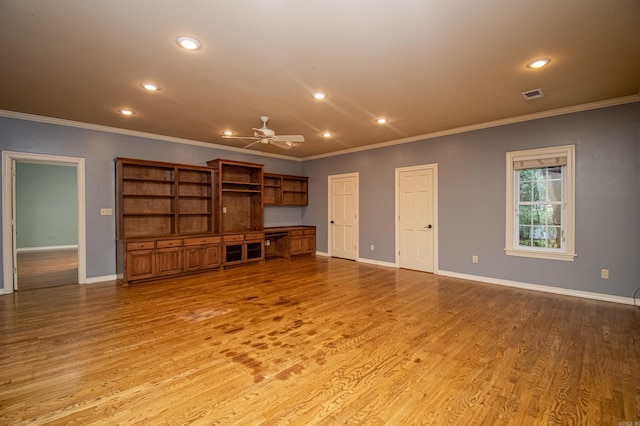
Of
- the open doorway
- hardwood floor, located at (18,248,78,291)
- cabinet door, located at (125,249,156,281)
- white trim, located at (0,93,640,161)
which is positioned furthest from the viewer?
the open doorway

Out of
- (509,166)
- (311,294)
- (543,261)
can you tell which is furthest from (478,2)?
(543,261)

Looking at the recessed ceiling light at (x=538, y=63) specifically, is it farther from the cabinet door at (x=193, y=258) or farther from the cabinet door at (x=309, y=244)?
the cabinet door at (x=309, y=244)

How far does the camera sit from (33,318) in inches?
137

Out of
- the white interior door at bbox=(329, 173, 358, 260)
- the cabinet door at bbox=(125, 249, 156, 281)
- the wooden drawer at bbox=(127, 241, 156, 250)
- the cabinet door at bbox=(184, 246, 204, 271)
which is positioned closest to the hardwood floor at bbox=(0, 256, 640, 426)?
the cabinet door at bbox=(125, 249, 156, 281)

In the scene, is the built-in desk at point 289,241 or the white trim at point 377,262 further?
the built-in desk at point 289,241

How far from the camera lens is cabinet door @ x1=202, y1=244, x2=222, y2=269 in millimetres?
5860

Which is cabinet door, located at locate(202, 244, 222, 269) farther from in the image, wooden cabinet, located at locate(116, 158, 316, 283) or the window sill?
the window sill

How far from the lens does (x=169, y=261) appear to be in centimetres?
538

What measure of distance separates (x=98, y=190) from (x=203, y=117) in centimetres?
238

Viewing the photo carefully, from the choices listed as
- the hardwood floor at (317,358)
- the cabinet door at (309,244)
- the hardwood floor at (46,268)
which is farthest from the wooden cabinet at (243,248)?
the hardwood floor at (46,268)

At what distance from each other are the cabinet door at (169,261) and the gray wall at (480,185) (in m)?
0.91

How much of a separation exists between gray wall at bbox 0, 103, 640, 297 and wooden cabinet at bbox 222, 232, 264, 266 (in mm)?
1874

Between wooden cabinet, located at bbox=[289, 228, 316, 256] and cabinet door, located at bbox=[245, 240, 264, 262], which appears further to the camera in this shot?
wooden cabinet, located at bbox=[289, 228, 316, 256]

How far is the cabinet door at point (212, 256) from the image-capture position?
5860mm
